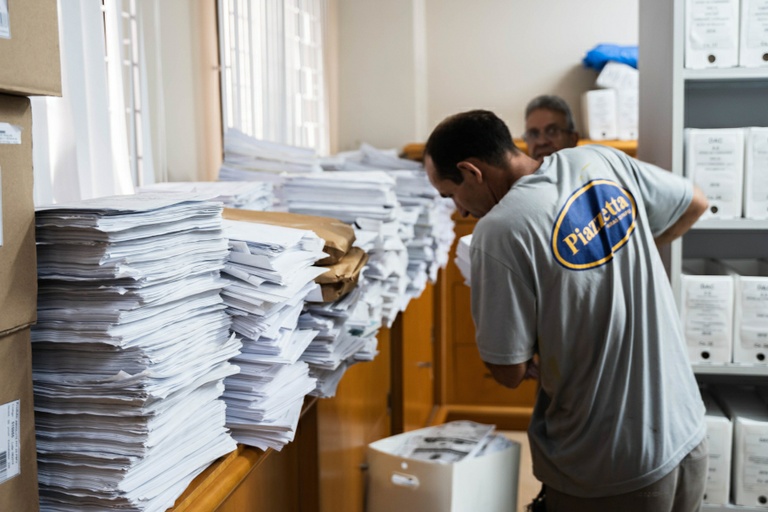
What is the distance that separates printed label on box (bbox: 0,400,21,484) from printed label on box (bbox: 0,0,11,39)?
1.06ft

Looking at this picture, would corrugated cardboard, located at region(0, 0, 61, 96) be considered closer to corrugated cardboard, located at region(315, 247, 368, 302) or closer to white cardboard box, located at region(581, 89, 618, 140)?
corrugated cardboard, located at region(315, 247, 368, 302)

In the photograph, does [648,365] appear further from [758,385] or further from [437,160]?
[758,385]

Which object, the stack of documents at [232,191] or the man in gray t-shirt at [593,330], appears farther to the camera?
the stack of documents at [232,191]

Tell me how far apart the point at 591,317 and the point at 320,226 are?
0.53 metres

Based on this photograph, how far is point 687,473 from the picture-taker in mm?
1591

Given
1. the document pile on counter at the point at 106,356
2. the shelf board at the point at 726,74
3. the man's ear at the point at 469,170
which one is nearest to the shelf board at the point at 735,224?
the shelf board at the point at 726,74

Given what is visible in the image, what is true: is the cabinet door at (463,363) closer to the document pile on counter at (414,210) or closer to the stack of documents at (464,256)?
the document pile on counter at (414,210)

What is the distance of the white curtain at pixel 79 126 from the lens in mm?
1358

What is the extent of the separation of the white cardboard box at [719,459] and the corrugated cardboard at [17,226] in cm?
192

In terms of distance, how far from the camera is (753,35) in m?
2.05

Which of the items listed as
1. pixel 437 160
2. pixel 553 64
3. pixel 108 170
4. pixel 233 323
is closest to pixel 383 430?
pixel 437 160

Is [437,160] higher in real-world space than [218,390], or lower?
higher

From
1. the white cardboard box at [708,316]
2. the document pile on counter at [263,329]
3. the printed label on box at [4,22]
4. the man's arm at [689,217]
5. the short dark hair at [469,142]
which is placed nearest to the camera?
the printed label on box at [4,22]

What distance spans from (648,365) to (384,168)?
1.80 metres
